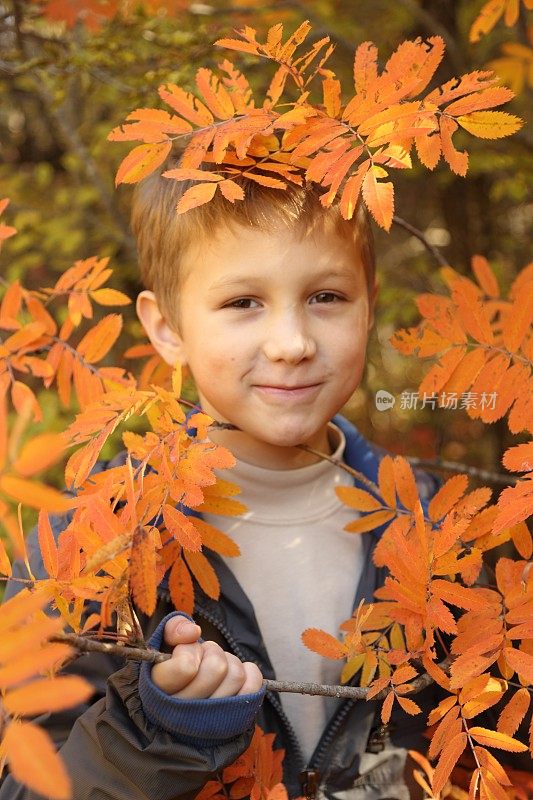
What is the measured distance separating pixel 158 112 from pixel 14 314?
2.01 feet

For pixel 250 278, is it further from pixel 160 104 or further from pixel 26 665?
pixel 160 104

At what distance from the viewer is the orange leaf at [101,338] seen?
1741mm

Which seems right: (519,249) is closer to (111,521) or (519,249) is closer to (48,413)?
(48,413)

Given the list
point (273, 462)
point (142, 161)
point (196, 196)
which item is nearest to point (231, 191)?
point (196, 196)

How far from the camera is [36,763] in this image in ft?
2.46

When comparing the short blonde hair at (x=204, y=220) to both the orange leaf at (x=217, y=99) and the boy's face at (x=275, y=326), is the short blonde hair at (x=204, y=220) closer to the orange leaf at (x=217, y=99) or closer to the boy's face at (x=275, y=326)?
the boy's face at (x=275, y=326)

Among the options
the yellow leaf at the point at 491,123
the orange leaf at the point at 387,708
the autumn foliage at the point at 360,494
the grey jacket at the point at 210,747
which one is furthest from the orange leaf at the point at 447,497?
the yellow leaf at the point at 491,123

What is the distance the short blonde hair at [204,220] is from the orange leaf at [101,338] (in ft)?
0.37

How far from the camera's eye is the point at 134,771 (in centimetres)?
122

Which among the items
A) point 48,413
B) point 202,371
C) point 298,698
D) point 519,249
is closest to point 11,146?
point 48,413

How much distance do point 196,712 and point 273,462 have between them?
2.19 ft

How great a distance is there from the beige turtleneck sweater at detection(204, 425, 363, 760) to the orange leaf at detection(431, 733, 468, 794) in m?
0.43

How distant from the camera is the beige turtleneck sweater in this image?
5.39 ft

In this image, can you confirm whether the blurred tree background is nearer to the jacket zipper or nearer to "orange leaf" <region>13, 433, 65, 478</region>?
the jacket zipper
